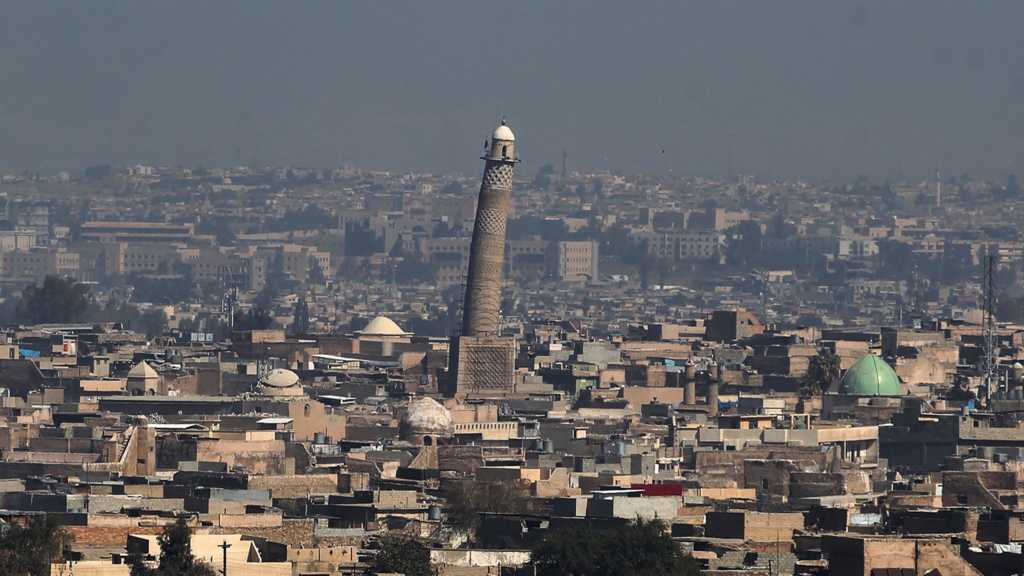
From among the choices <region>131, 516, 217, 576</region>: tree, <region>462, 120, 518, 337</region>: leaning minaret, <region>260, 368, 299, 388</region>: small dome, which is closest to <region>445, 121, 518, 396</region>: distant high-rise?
<region>462, 120, 518, 337</region>: leaning minaret

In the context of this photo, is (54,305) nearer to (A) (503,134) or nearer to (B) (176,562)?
(A) (503,134)

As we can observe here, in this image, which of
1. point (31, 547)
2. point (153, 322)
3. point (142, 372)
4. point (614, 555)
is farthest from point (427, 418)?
point (153, 322)

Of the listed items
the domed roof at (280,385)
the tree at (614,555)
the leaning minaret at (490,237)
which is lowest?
the tree at (614,555)

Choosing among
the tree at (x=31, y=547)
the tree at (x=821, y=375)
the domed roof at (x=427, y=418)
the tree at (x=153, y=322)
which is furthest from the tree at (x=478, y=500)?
the tree at (x=153, y=322)

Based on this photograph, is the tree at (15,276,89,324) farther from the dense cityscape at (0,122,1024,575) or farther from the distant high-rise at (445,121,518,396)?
the distant high-rise at (445,121,518,396)

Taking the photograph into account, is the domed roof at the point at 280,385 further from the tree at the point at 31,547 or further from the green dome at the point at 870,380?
the tree at the point at 31,547
